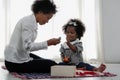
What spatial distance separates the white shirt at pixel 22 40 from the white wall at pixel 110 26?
200 cm

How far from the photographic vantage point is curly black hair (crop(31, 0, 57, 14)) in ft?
7.61

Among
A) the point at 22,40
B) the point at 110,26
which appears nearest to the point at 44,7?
the point at 22,40

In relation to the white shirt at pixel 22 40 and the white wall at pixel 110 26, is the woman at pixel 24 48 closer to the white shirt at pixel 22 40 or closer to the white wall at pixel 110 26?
the white shirt at pixel 22 40

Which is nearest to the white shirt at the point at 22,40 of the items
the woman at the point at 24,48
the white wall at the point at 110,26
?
the woman at the point at 24,48

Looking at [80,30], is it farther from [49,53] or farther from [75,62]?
[49,53]

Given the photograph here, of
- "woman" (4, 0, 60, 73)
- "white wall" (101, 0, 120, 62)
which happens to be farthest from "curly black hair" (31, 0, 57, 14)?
"white wall" (101, 0, 120, 62)

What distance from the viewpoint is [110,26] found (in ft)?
13.7

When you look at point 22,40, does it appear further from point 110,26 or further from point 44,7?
point 110,26

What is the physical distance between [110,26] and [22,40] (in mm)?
2101

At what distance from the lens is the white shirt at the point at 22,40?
87.3 inches

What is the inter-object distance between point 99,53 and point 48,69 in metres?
1.85

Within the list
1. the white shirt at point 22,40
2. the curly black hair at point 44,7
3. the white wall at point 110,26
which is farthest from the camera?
the white wall at point 110,26

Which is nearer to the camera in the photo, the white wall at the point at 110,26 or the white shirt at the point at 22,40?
the white shirt at the point at 22,40

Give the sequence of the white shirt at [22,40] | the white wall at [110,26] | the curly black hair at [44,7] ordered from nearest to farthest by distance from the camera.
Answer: the white shirt at [22,40]
the curly black hair at [44,7]
the white wall at [110,26]
